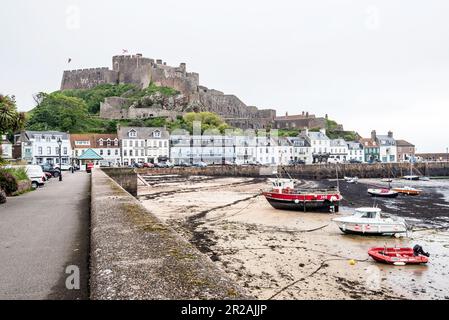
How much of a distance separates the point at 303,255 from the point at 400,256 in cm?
363

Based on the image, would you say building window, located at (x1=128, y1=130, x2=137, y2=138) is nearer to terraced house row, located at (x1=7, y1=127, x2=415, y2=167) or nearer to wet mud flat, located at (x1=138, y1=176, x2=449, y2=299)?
terraced house row, located at (x1=7, y1=127, x2=415, y2=167)

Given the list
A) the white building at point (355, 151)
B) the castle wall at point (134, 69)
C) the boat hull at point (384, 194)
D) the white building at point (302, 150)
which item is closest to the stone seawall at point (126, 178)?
the boat hull at point (384, 194)

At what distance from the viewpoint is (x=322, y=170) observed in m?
81.3

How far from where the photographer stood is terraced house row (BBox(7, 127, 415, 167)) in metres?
72.6

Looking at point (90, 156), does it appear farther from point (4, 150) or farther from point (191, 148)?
point (4, 150)

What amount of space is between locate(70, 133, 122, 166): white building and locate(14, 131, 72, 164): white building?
2.69 m

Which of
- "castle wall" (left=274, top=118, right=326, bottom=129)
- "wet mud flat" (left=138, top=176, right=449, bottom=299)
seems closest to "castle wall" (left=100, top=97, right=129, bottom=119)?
"castle wall" (left=274, top=118, right=326, bottom=129)

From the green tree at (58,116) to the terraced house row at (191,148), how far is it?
40.5 feet

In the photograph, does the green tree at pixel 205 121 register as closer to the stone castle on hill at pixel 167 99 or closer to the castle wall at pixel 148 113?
the castle wall at pixel 148 113

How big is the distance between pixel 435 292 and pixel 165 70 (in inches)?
4578
